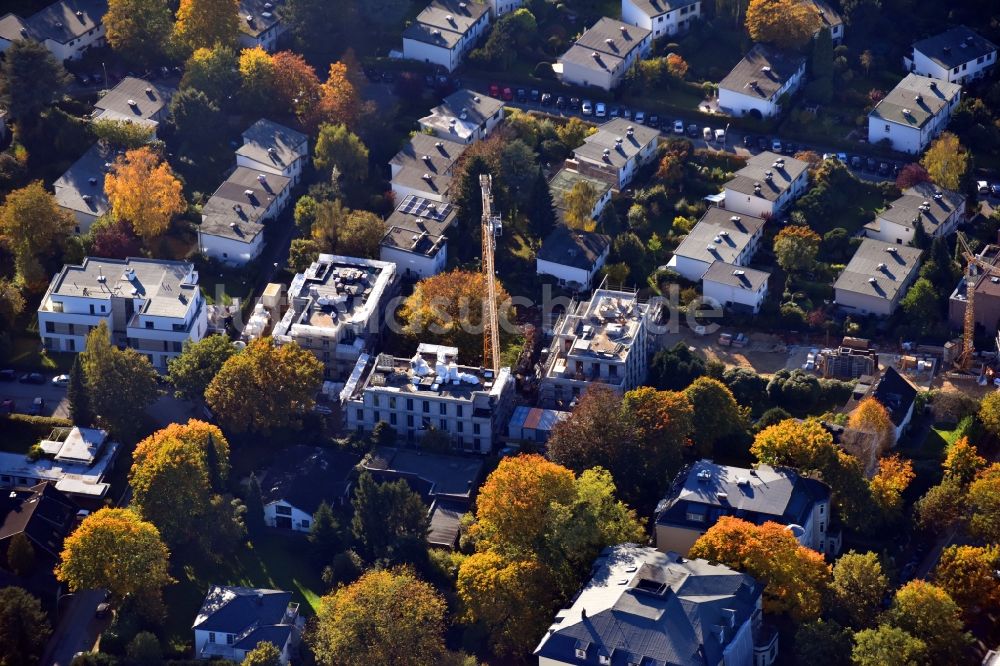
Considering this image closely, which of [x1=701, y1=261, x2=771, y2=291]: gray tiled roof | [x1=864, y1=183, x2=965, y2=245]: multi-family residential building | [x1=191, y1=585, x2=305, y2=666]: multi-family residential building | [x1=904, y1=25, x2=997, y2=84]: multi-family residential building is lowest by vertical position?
[x1=191, y1=585, x2=305, y2=666]: multi-family residential building

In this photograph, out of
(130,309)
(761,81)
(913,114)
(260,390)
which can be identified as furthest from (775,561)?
(761,81)

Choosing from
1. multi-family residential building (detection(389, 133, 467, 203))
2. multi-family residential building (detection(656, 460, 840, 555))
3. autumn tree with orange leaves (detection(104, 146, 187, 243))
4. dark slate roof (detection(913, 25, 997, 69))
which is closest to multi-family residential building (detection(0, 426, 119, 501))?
autumn tree with orange leaves (detection(104, 146, 187, 243))

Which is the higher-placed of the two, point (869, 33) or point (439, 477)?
point (869, 33)

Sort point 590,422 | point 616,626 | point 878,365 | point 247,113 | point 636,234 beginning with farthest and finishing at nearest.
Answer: point 247,113 → point 636,234 → point 878,365 → point 590,422 → point 616,626

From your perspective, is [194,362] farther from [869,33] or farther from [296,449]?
[869,33]

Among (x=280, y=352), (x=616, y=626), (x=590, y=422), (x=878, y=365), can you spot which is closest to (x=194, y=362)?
(x=280, y=352)

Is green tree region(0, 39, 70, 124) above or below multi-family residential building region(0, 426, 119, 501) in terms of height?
above

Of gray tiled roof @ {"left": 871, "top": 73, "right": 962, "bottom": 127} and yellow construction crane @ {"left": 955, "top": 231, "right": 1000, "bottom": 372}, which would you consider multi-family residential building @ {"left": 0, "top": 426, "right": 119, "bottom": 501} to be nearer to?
yellow construction crane @ {"left": 955, "top": 231, "right": 1000, "bottom": 372}
